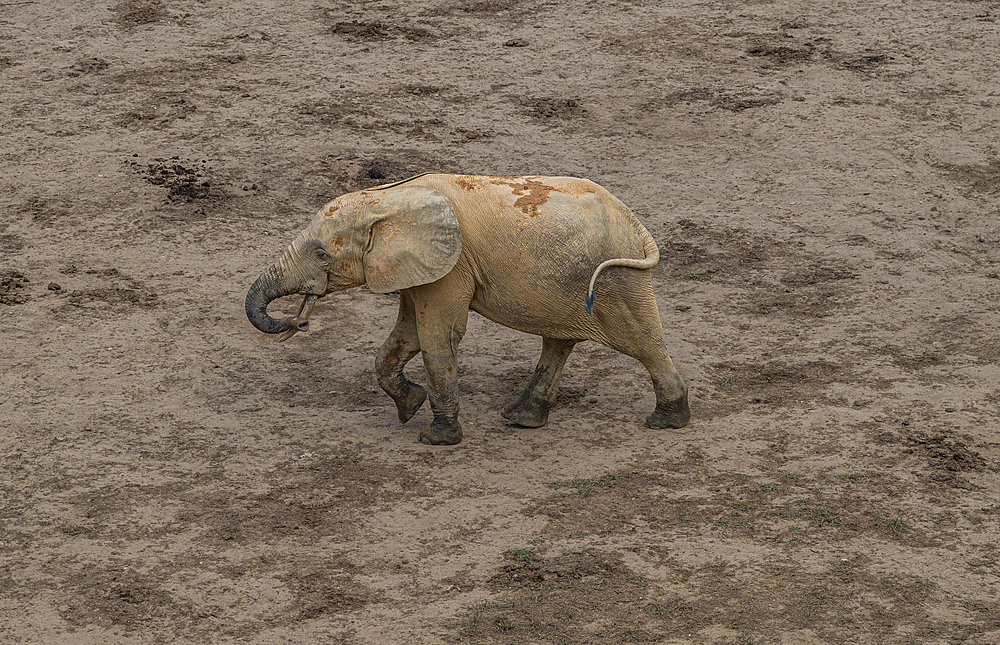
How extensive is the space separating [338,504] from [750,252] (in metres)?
5.28

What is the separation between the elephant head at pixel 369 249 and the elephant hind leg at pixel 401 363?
53cm

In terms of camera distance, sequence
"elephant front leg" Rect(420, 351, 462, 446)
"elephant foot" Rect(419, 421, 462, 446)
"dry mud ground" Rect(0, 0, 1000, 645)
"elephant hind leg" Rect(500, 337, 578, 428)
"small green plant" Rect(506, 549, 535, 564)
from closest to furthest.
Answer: "dry mud ground" Rect(0, 0, 1000, 645), "small green plant" Rect(506, 549, 535, 564), "elephant front leg" Rect(420, 351, 462, 446), "elephant foot" Rect(419, 421, 462, 446), "elephant hind leg" Rect(500, 337, 578, 428)

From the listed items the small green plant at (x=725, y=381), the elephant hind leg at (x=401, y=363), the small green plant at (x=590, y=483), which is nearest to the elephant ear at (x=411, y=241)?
the elephant hind leg at (x=401, y=363)

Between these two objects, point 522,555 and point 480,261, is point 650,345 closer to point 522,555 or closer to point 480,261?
point 480,261

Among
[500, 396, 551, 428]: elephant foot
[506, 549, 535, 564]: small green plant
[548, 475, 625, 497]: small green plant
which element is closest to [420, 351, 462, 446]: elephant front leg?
[500, 396, 551, 428]: elephant foot

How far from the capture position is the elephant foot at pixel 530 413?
8648mm

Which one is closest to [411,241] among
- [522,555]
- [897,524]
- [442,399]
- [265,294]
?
[265,294]

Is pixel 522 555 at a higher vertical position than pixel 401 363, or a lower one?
lower

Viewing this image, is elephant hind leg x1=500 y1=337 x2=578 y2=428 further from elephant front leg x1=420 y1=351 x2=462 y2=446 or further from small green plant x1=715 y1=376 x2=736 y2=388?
small green plant x1=715 y1=376 x2=736 y2=388

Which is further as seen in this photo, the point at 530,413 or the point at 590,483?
the point at 530,413

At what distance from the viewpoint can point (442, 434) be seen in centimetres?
838

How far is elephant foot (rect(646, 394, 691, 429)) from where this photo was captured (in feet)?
27.8

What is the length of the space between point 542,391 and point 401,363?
1007mm

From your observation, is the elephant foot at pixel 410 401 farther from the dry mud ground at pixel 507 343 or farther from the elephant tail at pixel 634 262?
the elephant tail at pixel 634 262
